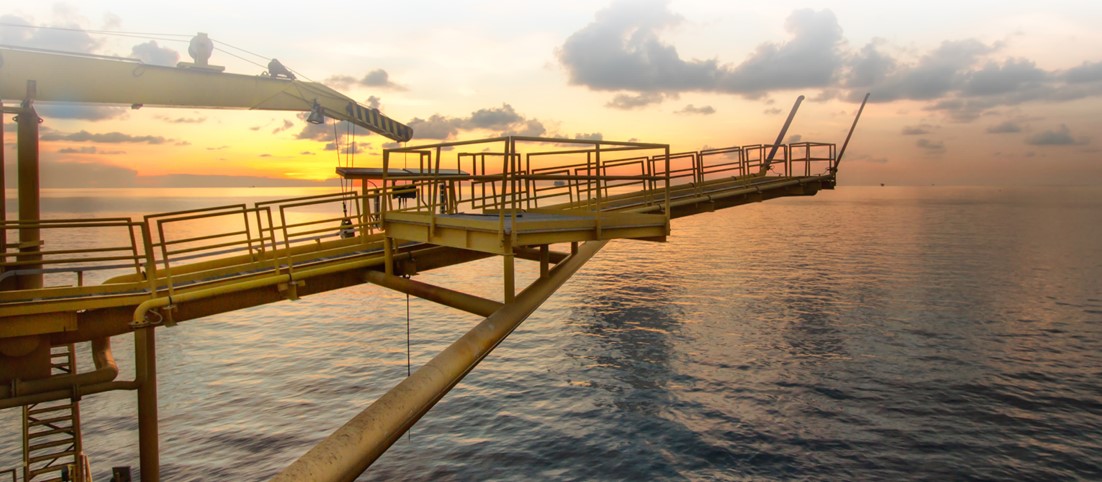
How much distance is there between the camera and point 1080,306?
3391 cm

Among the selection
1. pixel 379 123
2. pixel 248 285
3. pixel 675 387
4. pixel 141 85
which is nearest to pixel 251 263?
pixel 248 285

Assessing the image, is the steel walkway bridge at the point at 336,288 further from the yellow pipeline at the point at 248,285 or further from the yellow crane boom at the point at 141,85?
the yellow crane boom at the point at 141,85

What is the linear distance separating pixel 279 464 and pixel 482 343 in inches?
395

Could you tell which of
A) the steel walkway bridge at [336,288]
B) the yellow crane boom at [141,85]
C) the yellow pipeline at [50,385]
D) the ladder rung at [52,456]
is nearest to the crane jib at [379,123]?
the yellow crane boom at [141,85]

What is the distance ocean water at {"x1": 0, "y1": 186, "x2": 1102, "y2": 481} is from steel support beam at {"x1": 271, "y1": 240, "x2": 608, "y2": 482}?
680 centimetres

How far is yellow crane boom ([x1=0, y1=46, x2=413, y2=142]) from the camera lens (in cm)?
1495

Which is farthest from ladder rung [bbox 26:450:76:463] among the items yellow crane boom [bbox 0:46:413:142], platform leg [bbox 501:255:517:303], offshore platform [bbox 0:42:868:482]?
platform leg [bbox 501:255:517:303]

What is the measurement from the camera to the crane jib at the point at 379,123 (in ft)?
67.1

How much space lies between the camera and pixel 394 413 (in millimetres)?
7316

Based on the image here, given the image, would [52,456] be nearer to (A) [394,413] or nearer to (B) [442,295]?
(B) [442,295]

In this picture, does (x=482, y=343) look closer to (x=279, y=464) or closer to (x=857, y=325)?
(x=279, y=464)

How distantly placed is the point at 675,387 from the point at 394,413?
15.2 meters

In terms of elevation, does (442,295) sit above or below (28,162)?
below

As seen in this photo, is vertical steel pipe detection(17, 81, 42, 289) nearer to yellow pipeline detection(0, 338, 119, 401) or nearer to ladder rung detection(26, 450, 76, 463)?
ladder rung detection(26, 450, 76, 463)
